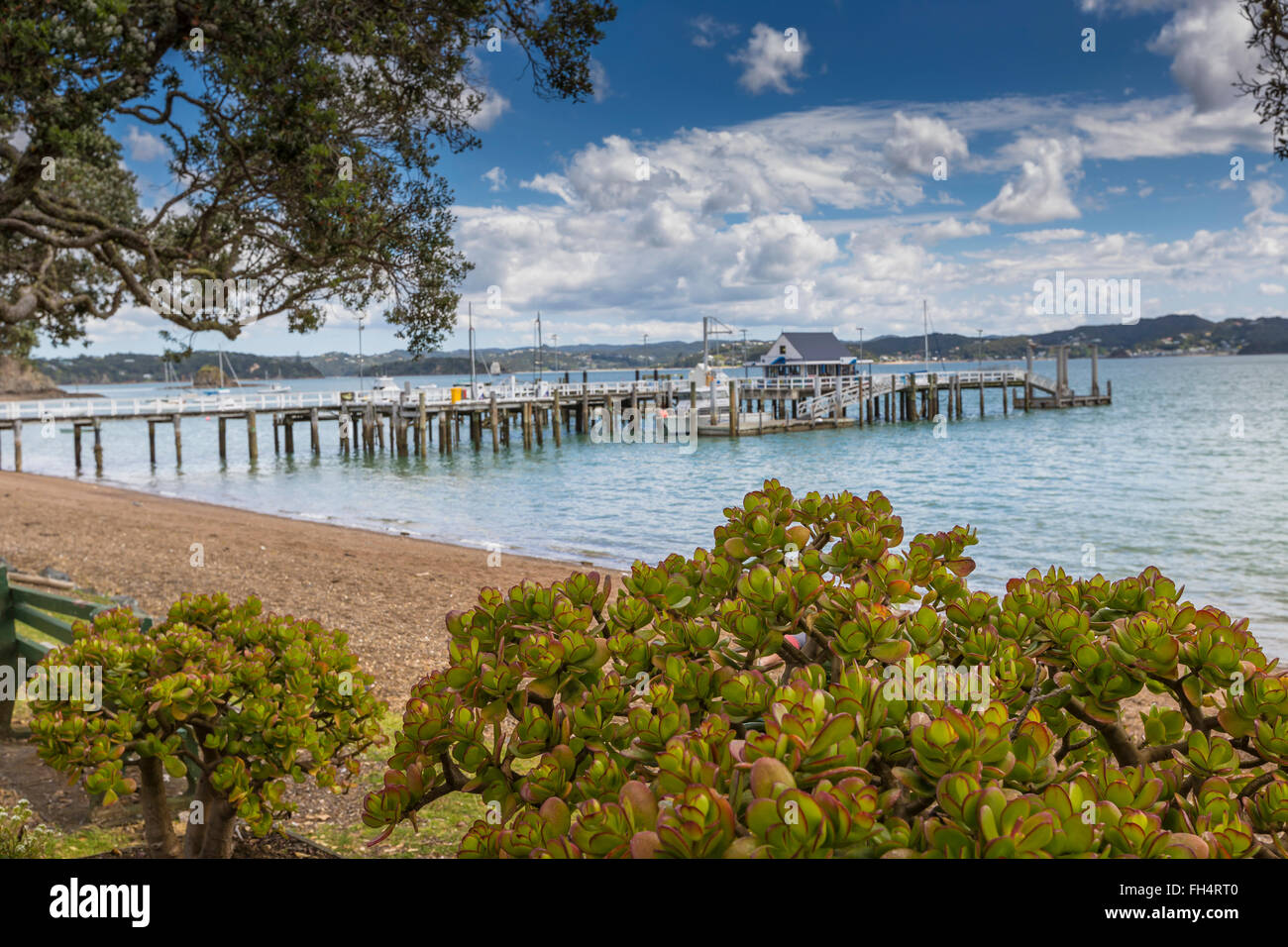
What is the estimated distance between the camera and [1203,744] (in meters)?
1.79

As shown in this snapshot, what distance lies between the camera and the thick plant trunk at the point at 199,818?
4250mm

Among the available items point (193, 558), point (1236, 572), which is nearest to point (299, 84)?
point (193, 558)

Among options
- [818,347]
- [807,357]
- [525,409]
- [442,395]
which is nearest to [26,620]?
[525,409]

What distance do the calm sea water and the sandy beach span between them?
2673mm

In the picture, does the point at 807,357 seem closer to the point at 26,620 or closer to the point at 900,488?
the point at 900,488

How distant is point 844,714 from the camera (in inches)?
57.9

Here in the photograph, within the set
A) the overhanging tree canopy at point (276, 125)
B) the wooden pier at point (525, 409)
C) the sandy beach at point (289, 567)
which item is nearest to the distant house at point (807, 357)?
the wooden pier at point (525, 409)

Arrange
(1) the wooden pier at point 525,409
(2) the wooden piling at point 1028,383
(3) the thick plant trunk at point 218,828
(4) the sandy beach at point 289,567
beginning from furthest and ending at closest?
1. (2) the wooden piling at point 1028,383
2. (1) the wooden pier at point 525,409
3. (4) the sandy beach at point 289,567
4. (3) the thick plant trunk at point 218,828

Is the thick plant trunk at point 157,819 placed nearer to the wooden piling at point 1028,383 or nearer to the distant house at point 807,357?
the distant house at point 807,357

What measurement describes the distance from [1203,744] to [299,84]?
1012 cm

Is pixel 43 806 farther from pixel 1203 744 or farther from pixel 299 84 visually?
pixel 299 84

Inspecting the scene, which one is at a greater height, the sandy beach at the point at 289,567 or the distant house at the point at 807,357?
the distant house at the point at 807,357

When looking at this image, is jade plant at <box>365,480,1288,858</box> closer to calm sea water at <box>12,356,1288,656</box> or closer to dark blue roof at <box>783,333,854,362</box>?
calm sea water at <box>12,356,1288,656</box>

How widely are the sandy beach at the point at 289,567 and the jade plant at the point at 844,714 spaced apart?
6724 millimetres
